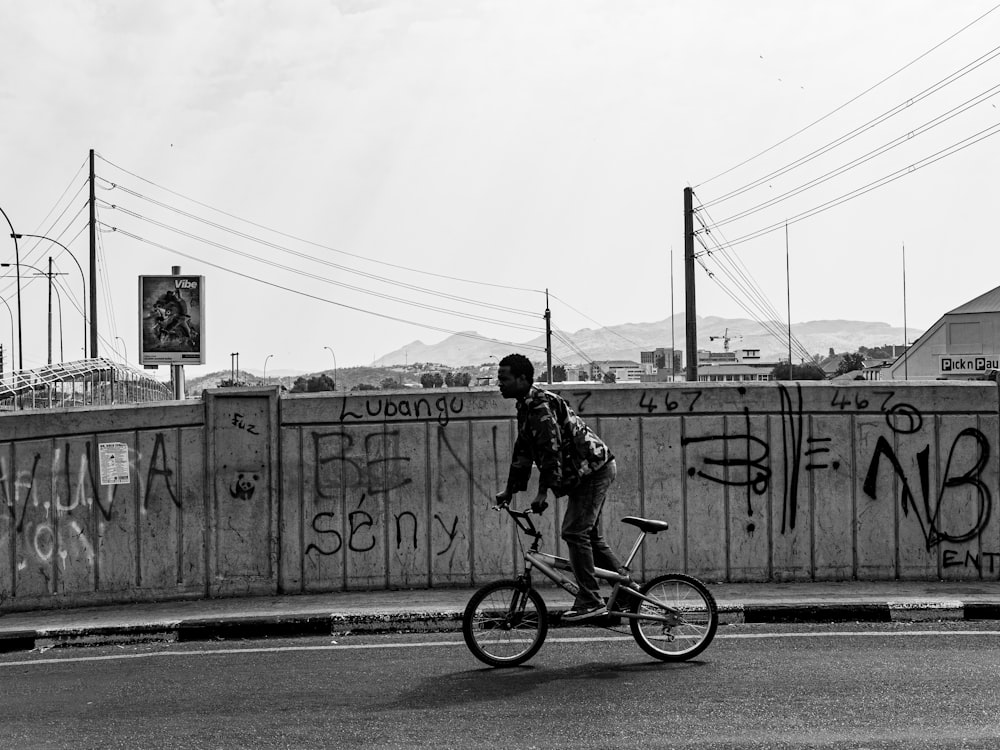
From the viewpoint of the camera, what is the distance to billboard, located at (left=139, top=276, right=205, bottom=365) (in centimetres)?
2944

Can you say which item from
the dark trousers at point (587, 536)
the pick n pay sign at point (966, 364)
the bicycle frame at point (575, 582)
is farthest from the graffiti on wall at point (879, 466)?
the pick n pay sign at point (966, 364)

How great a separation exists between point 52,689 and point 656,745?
354cm

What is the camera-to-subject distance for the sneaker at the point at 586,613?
6.69 meters

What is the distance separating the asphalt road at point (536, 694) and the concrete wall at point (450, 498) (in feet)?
5.26

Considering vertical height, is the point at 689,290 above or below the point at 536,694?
above

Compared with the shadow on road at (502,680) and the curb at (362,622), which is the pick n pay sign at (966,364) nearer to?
the curb at (362,622)

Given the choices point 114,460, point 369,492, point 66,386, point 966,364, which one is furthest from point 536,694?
point 966,364

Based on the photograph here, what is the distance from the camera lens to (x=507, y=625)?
6.66 m

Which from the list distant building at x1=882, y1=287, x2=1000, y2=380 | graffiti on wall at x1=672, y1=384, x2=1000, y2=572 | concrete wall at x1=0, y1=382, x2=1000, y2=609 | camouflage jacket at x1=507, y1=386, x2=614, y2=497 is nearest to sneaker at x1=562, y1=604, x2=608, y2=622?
camouflage jacket at x1=507, y1=386, x2=614, y2=497

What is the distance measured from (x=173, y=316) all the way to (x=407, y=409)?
71.8 feet

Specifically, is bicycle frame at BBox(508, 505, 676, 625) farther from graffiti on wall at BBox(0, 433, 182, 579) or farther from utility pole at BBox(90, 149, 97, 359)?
utility pole at BBox(90, 149, 97, 359)

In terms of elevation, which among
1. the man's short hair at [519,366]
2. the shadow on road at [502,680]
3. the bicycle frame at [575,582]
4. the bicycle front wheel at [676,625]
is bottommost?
the shadow on road at [502,680]

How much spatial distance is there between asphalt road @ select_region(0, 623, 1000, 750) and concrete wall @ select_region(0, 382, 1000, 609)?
1602mm

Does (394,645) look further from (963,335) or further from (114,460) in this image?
(963,335)
